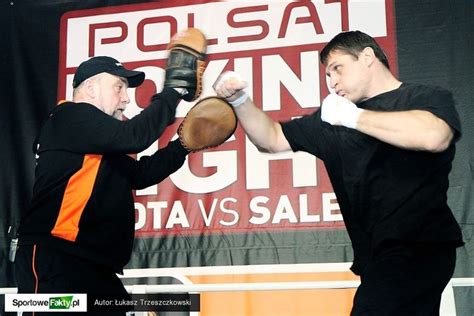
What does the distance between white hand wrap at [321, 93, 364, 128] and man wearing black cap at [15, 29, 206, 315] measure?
56 cm

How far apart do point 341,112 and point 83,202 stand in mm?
814

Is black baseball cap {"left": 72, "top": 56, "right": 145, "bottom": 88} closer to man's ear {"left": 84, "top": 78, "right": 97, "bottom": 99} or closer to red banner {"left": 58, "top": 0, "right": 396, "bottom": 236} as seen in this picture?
man's ear {"left": 84, "top": 78, "right": 97, "bottom": 99}

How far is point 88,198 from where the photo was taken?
2162 mm

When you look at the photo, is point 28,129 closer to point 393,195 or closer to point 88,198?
point 88,198

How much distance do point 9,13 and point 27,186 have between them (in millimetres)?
852

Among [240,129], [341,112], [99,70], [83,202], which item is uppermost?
[99,70]

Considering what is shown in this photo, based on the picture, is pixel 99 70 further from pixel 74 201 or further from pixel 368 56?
pixel 368 56

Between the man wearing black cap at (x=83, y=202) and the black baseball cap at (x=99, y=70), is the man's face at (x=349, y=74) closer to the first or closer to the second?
the man wearing black cap at (x=83, y=202)

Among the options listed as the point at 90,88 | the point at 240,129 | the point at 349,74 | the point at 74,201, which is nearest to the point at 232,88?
the point at 349,74

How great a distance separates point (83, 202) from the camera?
2156 mm

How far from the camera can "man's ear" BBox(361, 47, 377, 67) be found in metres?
2.13

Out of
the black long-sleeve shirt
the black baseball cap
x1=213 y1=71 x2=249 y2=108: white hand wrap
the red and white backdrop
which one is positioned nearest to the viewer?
the black long-sleeve shirt

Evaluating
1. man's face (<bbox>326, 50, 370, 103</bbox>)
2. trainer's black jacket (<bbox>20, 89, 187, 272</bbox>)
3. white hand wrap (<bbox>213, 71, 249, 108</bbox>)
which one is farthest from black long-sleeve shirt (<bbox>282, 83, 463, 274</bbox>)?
trainer's black jacket (<bbox>20, 89, 187, 272</bbox>)

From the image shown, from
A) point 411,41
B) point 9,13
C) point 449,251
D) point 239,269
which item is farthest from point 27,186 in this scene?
point 449,251
